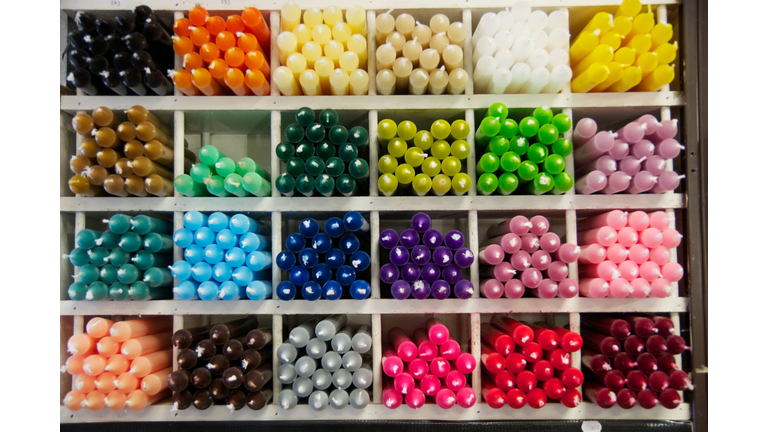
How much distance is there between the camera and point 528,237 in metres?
1.36

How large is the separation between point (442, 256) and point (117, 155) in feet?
4.21

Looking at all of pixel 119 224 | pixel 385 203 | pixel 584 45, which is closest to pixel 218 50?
pixel 119 224

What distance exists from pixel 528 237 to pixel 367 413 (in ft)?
3.11

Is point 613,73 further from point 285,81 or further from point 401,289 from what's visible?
point 285,81

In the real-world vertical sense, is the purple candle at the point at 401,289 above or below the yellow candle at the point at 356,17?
below

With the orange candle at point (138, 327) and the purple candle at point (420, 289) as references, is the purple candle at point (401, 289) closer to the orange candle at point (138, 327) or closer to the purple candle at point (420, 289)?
the purple candle at point (420, 289)

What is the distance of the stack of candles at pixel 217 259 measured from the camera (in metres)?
1.36

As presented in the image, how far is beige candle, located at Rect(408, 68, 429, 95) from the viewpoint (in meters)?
1.36

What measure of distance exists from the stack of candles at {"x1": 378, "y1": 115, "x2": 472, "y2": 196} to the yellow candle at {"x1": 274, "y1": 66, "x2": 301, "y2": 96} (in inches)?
15.5

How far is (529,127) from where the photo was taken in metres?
1.35

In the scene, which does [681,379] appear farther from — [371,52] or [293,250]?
[371,52]

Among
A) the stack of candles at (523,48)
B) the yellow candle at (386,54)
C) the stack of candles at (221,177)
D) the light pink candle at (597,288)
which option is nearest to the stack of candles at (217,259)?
the stack of candles at (221,177)

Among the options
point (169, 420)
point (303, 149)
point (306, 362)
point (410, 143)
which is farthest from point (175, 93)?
point (169, 420)

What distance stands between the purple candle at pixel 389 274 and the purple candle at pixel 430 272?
0.10 m
